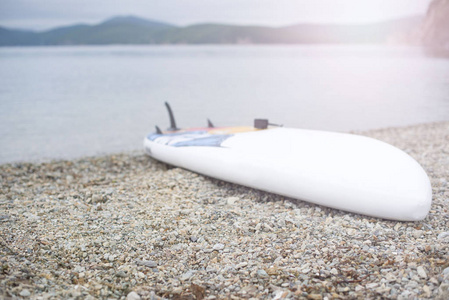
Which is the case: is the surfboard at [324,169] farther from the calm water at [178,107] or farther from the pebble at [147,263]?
the calm water at [178,107]

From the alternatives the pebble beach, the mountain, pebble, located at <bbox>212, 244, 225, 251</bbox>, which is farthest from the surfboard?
the mountain

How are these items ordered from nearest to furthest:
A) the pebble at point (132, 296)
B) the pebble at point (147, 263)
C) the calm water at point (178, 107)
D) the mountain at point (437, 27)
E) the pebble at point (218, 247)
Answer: the pebble at point (132, 296)
the pebble at point (147, 263)
the pebble at point (218, 247)
the calm water at point (178, 107)
the mountain at point (437, 27)

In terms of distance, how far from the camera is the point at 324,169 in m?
3.33

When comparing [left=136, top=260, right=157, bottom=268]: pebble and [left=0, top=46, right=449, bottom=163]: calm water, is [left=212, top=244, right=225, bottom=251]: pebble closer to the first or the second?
[left=136, top=260, right=157, bottom=268]: pebble

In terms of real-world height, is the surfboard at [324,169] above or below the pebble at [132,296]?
above

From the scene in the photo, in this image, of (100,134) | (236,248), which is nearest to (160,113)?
(100,134)

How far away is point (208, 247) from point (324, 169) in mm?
1206

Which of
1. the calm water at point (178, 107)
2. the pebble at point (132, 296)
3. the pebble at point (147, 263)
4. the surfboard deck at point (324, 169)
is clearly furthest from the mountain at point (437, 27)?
the pebble at point (132, 296)

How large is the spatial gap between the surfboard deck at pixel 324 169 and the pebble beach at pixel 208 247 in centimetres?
14

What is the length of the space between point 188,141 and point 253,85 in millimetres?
15078

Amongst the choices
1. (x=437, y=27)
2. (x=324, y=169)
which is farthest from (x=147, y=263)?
(x=437, y=27)

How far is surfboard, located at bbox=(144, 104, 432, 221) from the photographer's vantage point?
10.0ft

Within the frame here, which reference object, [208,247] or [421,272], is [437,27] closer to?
[421,272]

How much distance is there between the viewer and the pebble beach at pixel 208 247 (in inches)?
89.0
